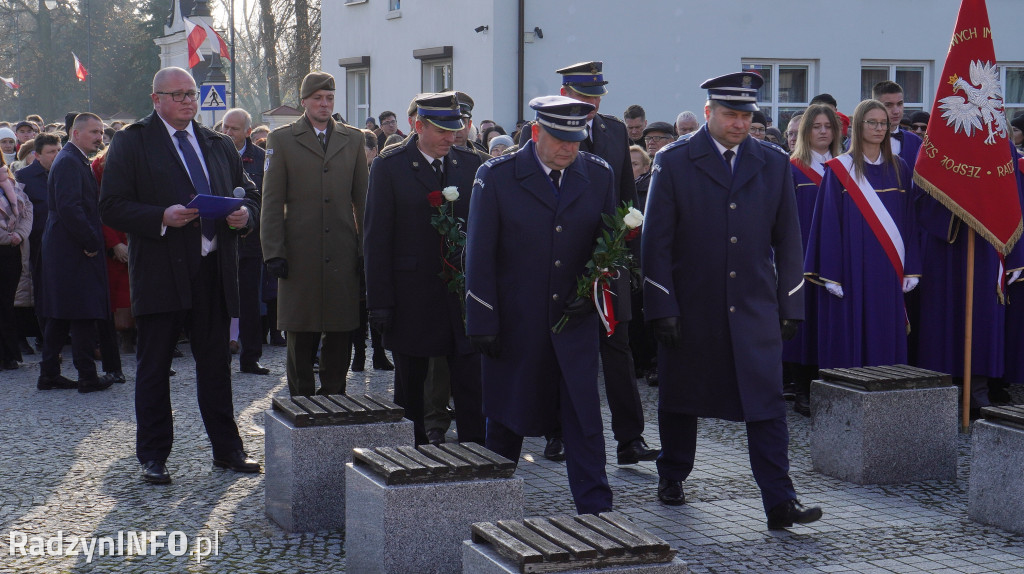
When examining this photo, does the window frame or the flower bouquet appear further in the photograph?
the window frame

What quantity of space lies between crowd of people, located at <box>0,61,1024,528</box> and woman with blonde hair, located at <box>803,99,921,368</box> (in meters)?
0.01

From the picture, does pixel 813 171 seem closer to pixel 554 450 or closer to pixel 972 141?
pixel 972 141

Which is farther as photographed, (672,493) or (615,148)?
(615,148)

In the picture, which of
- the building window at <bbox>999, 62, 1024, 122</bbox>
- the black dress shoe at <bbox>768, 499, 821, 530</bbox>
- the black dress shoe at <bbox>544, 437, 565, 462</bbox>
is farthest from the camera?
the building window at <bbox>999, 62, 1024, 122</bbox>

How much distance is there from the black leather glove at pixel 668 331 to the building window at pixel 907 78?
1759cm

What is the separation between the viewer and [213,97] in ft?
62.0

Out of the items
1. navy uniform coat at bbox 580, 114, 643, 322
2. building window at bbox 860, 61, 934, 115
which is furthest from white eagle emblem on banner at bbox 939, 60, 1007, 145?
building window at bbox 860, 61, 934, 115

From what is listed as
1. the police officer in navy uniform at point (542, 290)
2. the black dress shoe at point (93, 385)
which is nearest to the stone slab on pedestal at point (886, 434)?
the police officer in navy uniform at point (542, 290)

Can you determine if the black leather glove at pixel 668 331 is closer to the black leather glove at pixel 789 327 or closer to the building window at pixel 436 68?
the black leather glove at pixel 789 327

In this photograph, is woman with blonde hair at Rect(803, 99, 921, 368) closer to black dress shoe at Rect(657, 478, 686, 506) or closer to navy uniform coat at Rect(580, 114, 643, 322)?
navy uniform coat at Rect(580, 114, 643, 322)

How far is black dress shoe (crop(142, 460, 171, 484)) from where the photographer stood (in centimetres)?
672

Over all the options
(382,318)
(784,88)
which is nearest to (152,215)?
(382,318)

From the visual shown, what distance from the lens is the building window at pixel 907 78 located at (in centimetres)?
2242
